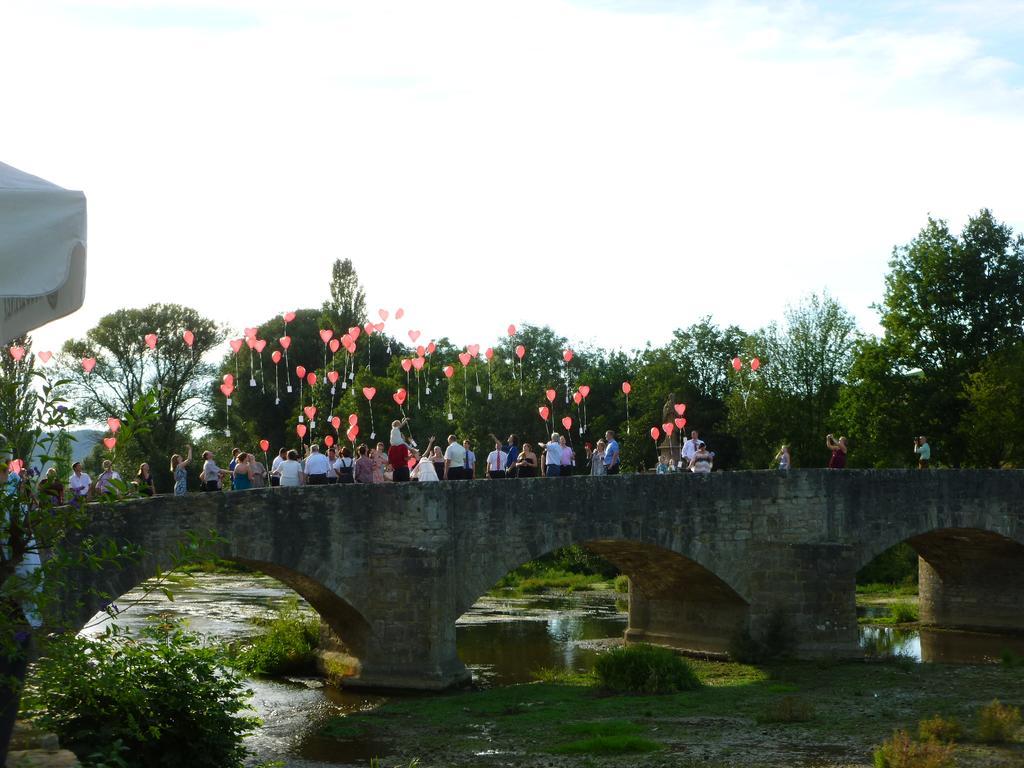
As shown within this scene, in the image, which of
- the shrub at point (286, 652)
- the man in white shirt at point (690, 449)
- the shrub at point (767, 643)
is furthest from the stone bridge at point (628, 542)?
the man in white shirt at point (690, 449)

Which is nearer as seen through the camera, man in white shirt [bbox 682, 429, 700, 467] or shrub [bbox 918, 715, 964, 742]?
shrub [bbox 918, 715, 964, 742]

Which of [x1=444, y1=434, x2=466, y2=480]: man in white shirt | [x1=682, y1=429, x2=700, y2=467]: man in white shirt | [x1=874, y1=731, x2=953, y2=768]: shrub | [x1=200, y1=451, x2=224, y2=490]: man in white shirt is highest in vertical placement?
[x1=682, y1=429, x2=700, y2=467]: man in white shirt

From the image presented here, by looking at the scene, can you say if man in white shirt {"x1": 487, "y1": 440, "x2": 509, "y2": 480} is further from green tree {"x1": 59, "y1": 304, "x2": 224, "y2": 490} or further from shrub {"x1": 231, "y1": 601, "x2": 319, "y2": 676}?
green tree {"x1": 59, "y1": 304, "x2": 224, "y2": 490}

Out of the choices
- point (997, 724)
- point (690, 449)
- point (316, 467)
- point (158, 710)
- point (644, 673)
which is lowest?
point (997, 724)

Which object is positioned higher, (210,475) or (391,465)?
(391,465)

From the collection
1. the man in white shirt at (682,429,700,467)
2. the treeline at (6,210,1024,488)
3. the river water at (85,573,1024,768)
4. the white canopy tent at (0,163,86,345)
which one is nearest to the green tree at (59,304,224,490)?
the treeline at (6,210,1024,488)

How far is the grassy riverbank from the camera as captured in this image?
14.6m

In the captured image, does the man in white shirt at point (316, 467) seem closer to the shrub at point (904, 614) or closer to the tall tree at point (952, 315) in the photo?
the shrub at point (904, 614)

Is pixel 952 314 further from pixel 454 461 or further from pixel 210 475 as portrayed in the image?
pixel 210 475

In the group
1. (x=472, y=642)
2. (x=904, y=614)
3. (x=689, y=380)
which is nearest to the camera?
(x=472, y=642)

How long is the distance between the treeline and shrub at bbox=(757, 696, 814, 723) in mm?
12297

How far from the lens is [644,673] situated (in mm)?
19141

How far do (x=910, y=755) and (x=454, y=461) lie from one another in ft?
33.1

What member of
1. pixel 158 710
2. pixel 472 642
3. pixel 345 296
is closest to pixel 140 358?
pixel 345 296
